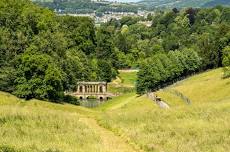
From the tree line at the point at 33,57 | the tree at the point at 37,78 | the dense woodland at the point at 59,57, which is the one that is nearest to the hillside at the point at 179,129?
the tree at the point at 37,78

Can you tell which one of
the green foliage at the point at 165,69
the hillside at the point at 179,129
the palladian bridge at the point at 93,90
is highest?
the hillside at the point at 179,129

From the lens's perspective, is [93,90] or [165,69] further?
[93,90]

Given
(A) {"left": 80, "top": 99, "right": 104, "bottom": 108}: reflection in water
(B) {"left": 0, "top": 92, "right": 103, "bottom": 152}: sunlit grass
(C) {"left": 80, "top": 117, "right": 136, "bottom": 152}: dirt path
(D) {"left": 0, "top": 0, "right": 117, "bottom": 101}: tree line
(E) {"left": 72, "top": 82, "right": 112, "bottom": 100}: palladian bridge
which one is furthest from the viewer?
(E) {"left": 72, "top": 82, "right": 112, "bottom": 100}: palladian bridge

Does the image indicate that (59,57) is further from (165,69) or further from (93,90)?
(93,90)

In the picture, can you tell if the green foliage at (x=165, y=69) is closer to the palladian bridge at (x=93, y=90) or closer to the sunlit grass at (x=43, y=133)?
the palladian bridge at (x=93, y=90)

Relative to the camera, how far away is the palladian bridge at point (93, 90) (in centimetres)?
14225

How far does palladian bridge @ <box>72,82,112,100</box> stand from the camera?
142 metres

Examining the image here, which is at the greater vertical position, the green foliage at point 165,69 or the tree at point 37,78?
the tree at point 37,78

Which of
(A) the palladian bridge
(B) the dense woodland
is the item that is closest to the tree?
(B) the dense woodland

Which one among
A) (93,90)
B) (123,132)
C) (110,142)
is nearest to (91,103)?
(93,90)

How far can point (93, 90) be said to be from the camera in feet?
475

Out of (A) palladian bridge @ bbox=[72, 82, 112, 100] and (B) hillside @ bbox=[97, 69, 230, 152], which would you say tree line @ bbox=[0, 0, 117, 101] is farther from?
(B) hillside @ bbox=[97, 69, 230, 152]

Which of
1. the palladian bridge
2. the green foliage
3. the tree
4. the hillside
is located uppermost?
the hillside

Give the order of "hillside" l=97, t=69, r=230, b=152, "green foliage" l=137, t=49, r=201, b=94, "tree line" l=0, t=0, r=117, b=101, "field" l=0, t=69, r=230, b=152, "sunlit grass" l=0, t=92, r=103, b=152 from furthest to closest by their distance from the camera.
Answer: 1. "green foliage" l=137, t=49, r=201, b=94
2. "tree line" l=0, t=0, r=117, b=101
3. "hillside" l=97, t=69, r=230, b=152
4. "field" l=0, t=69, r=230, b=152
5. "sunlit grass" l=0, t=92, r=103, b=152
